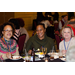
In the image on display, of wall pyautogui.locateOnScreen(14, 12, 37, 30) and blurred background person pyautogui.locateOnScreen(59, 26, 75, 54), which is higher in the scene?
wall pyautogui.locateOnScreen(14, 12, 37, 30)

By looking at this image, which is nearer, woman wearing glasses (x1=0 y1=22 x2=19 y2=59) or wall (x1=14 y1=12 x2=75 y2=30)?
woman wearing glasses (x1=0 y1=22 x2=19 y2=59)

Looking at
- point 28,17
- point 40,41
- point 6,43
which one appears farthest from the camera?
point 28,17

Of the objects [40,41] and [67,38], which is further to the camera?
[40,41]

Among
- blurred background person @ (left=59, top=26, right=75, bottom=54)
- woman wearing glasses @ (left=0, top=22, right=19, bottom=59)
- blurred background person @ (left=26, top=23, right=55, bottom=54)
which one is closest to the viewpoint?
woman wearing glasses @ (left=0, top=22, right=19, bottom=59)

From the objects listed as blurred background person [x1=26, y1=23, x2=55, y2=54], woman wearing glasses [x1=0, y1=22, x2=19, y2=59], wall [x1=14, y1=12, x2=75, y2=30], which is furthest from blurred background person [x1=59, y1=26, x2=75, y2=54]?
wall [x1=14, y1=12, x2=75, y2=30]

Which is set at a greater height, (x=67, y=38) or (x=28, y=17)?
(x=28, y=17)

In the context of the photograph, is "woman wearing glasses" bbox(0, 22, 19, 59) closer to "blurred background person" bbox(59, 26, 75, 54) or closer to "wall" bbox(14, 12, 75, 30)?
"blurred background person" bbox(59, 26, 75, 54)

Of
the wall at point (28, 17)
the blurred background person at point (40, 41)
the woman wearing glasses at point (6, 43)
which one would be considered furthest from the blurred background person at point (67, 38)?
the wall at point (28, 17)

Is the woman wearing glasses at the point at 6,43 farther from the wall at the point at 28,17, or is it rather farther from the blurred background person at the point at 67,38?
the wall at the point at 28,17

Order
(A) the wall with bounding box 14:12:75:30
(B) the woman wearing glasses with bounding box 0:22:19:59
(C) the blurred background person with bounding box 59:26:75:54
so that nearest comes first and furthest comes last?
1. (B) the woman wearing glasses with bounding box 0:22:19:59
2. (C) the blurred background person with bounding box 59:26:75:54
3. (A) the wall with bounding box 14:12:75:30

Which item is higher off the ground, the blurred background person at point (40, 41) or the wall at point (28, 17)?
the wall at point (28, 17)

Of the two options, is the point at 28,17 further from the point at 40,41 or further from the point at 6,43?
the point at 6,43

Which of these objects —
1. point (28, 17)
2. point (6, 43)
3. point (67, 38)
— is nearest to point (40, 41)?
point (67, 38)
